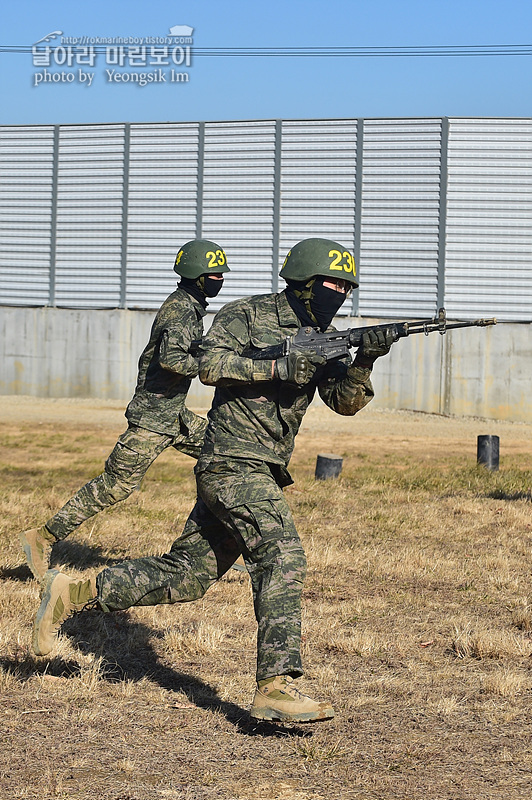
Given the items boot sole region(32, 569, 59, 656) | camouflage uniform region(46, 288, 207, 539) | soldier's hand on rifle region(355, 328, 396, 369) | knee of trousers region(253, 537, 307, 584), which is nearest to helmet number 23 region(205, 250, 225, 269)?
camouflage uniform region(46, 288, 207, 539)

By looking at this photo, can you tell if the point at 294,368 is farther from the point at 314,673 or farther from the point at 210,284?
the point at 210,284

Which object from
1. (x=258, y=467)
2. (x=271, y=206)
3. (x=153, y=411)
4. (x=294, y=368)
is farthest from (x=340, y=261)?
(x=271, y=206)

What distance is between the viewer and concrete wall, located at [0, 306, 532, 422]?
2625cm

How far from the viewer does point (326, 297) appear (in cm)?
476

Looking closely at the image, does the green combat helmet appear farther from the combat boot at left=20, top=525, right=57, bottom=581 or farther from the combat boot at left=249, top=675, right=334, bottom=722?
the combat boot at left=20, top=525, right=57, bottom=581

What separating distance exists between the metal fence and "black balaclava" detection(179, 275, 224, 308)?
20.1 m

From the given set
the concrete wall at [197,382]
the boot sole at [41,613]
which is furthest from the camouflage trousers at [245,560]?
the concrete wall at [197,382]

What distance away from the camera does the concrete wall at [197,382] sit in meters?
26.2

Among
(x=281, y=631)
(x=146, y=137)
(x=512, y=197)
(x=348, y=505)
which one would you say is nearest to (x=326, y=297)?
(x=281, y=631)

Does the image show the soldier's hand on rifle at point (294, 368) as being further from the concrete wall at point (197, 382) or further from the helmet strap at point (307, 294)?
the concrete wall at point (197, 382)

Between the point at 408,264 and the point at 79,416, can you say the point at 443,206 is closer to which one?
the point at 408,264

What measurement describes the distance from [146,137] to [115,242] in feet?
10.1

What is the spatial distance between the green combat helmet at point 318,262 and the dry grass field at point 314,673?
198cm

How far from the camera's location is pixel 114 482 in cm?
707
